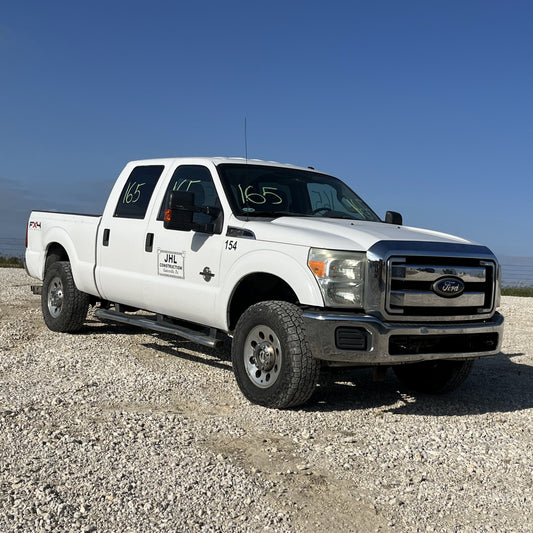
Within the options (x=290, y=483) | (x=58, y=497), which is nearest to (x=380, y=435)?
(x=290, y=483)

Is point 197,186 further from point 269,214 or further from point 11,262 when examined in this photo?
point 11,262

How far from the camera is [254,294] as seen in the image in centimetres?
631

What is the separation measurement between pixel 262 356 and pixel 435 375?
1.84 m

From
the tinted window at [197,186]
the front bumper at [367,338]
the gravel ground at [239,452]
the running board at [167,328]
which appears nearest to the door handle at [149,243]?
the tinted window at [197,186]

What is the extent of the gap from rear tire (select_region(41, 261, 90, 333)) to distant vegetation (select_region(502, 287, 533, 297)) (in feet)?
45.4

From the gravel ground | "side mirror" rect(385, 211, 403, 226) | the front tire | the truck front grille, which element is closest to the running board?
the gravel ground

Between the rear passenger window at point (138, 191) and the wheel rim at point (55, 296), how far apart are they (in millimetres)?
1539

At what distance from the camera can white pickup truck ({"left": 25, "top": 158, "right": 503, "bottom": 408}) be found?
5223 millimetres

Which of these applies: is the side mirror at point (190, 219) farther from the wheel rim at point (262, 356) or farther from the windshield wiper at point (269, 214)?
the wheel rim at point (262, 356)

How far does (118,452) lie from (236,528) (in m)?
1.22

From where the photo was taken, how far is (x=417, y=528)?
138 inches

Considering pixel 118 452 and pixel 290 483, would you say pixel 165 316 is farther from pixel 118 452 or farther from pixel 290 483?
pixel 290 483

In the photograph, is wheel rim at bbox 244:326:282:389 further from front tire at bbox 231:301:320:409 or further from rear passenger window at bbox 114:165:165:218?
rear passenger window at bbox 114:165:165:218

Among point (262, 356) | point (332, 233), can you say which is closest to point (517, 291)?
point (332, 233)
